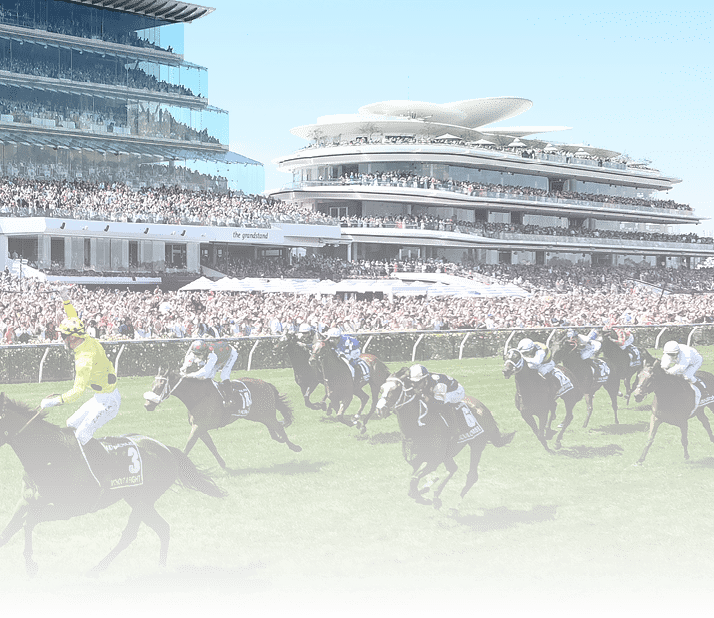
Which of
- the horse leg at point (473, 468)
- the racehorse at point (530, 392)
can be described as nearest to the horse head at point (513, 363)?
the racehorse at point (530, 392)

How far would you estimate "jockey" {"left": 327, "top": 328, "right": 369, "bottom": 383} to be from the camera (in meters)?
12.5

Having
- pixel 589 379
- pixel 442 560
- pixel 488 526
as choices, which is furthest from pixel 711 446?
pixel 442 560

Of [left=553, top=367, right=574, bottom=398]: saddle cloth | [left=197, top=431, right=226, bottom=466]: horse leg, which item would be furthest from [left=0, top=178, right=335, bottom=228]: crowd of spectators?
[left=553, top=367, right=574, bottom=398]: saddle cloth

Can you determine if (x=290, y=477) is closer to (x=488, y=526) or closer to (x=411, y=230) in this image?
(x=488, y=526)

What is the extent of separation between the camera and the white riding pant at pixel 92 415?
657 cm

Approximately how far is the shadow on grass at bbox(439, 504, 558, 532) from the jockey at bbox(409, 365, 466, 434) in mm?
814

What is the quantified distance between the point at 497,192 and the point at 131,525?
50408 millimetres

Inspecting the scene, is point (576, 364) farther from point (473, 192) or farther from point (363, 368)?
A: point (473, 192)

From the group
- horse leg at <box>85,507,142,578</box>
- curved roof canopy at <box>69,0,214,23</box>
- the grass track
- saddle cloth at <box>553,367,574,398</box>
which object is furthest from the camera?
curved roof canopy at <box>69,0,214,23</box>

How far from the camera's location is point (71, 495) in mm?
6344

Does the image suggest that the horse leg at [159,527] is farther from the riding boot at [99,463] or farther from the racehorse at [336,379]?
the racehorse at [336,379]

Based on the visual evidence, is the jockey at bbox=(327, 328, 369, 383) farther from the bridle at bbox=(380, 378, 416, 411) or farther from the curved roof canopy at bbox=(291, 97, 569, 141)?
the curved roof canopy at bbox=(291, 97, 569, 141)

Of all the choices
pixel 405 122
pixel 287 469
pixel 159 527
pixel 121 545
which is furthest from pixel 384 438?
pixel 405 122

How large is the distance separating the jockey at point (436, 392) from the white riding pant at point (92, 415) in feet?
8.68
